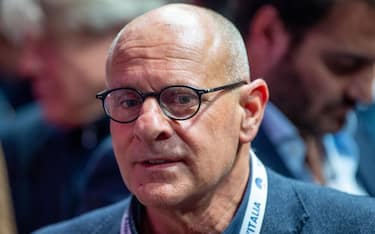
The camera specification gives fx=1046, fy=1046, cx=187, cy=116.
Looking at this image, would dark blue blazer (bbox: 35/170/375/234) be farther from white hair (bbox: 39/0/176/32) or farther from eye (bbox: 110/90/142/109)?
white hair (bbox: 39/0/176/32)

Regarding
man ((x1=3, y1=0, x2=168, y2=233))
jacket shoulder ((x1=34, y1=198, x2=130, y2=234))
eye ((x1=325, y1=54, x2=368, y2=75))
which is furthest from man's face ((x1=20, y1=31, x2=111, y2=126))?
jacket shoulder ((x1=34, y1=198, x2=130, y2=234))

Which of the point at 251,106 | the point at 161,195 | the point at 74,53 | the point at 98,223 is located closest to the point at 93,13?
the point at 74,53

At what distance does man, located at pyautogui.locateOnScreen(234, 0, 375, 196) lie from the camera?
168 inches

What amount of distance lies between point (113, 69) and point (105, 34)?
217 centimetres

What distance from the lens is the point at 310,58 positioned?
430cm

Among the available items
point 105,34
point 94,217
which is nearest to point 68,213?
point 105,34

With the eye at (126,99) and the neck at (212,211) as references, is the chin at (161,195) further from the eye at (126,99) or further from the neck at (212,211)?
the eye at (126,99)

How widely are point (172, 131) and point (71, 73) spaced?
2.43 meters

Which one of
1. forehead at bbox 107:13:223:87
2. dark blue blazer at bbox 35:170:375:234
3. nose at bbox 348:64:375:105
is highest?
forehead at bbox 107:13:223:87

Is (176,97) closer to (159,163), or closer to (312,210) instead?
(159,163)

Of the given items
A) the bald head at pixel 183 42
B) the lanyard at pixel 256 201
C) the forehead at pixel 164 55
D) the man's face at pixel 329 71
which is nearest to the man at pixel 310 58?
the man's face at pixel 329 71

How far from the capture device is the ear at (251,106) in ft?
10.4

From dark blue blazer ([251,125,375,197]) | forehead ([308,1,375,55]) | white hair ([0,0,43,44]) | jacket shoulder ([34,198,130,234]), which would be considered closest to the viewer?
jacket shoulder ([34,198,130,234])

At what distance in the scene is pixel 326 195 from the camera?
3219mm
